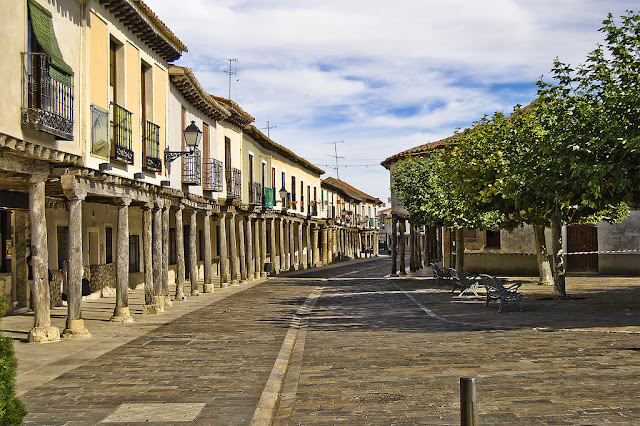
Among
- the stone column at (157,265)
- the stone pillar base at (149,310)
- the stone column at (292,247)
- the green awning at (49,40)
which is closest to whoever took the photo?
the green awning at (49,40)

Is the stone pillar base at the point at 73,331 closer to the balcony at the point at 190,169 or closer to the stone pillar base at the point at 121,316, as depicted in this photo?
the stone pillar base at the point at 121,316

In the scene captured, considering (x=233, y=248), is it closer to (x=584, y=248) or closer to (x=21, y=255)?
(x=21, y=255)

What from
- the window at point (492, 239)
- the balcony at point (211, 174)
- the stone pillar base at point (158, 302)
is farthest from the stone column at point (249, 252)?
the stone pillar base at point (158, 302)

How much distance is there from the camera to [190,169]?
2036 cm

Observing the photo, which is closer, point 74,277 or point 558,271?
point 74,277

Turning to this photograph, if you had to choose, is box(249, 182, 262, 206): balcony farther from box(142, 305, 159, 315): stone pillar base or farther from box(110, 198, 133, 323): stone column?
box(110, 198, 133, 323): stone column

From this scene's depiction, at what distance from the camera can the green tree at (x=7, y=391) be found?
4305mm

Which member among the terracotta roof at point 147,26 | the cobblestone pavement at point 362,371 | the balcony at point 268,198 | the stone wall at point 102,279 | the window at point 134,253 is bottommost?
the cobblestone pavement at point 362,371

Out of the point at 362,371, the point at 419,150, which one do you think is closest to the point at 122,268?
the point at 362,371

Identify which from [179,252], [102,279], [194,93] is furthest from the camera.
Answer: [102,279]

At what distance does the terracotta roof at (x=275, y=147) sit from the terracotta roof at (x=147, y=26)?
1194cm

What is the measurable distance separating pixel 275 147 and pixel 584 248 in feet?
51.5

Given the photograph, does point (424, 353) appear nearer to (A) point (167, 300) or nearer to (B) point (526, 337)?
(B) point (526, 337)

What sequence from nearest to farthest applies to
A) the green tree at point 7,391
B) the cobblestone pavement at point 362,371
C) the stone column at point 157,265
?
the green tree at point 7,391 → the cobblestone pavement at point 362,371 → the stone column at point 157,265
